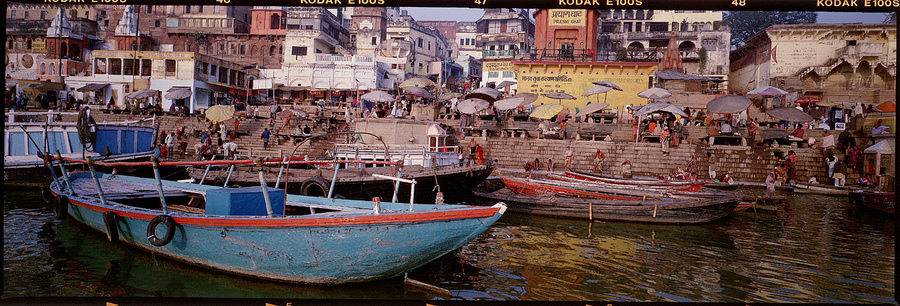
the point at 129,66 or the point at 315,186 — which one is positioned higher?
the point at 129,66

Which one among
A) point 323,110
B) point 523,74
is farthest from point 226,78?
point 523,74

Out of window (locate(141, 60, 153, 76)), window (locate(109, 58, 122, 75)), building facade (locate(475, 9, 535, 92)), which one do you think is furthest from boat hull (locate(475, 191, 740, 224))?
window (locate(109, 58, 122, 75))

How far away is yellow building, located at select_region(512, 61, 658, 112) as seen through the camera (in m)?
32.4

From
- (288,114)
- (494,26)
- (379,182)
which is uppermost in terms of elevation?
(494,26)

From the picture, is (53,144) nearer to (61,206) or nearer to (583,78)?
(61,206)

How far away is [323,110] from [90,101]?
52.5ft

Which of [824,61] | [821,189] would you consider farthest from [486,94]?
[824,61]

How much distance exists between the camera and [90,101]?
35.6m

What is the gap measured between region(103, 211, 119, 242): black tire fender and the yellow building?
26.8 meters

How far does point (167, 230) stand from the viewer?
27.3ft

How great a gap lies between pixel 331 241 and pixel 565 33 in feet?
96.5

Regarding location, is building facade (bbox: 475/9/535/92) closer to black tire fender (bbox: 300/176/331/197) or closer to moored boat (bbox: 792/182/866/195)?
moored boat (bbox: 792/182/866/195)

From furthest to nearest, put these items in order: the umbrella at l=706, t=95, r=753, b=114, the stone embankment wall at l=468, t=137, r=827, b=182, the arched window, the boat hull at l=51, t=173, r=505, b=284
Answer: the arched window, the stone embankment wall at l=468, t=137, r=827, b=182, the umbrella at l=706, t=95, r=753, b=114, the boat hull at l=51, t=173, r=505, b=284

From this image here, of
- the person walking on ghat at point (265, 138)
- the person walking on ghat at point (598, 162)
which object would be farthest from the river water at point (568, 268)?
the person walking on ghat at point (265, 138)
